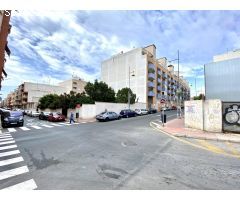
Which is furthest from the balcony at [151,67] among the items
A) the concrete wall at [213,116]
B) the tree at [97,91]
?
the concrete wall at [213,116]

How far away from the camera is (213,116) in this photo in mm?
11758

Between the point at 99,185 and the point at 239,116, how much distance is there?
11391mm

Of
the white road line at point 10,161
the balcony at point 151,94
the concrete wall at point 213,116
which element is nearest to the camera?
the white road line at point 10,161

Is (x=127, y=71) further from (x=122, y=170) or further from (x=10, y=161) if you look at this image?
(x=122, y=170)

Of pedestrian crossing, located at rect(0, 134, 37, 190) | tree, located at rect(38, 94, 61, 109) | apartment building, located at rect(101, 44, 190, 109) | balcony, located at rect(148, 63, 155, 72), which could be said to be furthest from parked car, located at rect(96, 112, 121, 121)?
balcony, located at rect(148, 63, 155, 72)

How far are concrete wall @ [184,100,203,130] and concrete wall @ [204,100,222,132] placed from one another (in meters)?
0.38

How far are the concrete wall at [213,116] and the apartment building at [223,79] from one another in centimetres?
1245

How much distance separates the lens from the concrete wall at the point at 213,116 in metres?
11.5

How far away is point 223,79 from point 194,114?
13022mm

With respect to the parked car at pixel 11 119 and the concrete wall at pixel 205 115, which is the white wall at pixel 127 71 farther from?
the parked car at pixel 11 119

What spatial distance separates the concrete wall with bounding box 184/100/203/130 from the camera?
41.2ft

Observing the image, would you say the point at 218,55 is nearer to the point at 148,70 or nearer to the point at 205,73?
the point at 205,73

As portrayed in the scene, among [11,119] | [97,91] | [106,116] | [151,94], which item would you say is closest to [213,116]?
[106,116]
